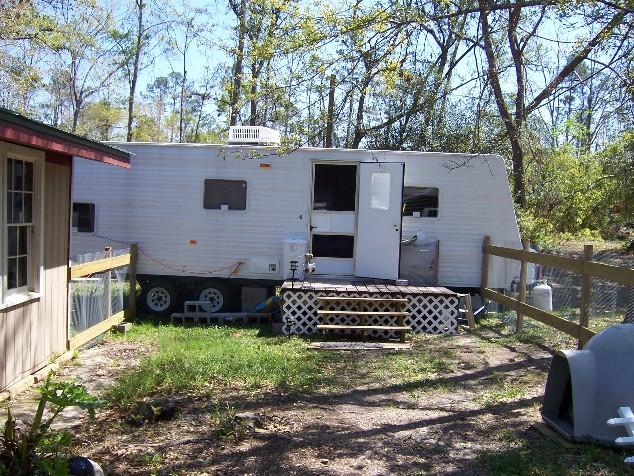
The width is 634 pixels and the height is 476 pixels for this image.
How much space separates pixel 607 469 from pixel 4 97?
55.4 ft

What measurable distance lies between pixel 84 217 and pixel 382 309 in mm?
5426

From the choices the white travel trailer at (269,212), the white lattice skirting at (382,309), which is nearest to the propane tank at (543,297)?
the white travel trailer at (269,212)

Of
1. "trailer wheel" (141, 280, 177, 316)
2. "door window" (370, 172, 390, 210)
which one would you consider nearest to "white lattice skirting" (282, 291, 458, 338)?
"door window" (370, 172, 390, 210)

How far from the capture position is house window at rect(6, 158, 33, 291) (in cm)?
577

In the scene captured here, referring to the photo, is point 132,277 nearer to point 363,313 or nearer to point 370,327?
point 363,313

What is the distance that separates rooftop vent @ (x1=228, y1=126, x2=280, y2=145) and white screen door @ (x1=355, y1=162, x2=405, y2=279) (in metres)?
1.62

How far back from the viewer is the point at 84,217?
1079 centimetres

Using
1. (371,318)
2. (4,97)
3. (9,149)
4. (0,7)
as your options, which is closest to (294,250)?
(371,318)

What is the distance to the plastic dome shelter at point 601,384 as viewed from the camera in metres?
4.29

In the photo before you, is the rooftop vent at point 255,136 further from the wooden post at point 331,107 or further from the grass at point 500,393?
the grass at point 500,393

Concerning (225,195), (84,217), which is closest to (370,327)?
(225,195)

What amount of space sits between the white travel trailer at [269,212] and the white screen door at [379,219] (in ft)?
0.08

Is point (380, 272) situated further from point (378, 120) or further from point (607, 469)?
point (378, 120)

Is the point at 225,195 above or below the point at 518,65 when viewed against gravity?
below
